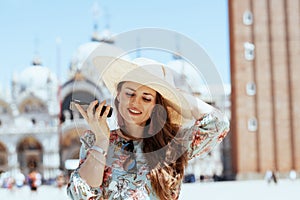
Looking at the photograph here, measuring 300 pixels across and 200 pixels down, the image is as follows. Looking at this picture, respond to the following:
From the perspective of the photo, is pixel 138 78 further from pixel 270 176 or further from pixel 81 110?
pixel 270 176

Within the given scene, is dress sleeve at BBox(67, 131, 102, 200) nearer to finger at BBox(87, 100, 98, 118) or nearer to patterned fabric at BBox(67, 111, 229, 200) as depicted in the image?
patterned fabric at BBox(67, 111, 229, 200)

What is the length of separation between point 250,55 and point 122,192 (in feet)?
103

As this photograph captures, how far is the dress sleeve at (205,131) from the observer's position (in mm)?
3205

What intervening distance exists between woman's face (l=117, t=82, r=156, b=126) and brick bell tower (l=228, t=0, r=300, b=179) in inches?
1216

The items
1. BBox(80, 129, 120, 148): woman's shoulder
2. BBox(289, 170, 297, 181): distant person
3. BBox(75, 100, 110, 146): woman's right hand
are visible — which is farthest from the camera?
BBox(289, 170, 297, 181): distant person

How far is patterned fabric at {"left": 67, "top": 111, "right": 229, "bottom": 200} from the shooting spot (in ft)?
9.83

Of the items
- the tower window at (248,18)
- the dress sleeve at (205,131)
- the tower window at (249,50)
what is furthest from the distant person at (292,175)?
the dress sleeve at (205,131)

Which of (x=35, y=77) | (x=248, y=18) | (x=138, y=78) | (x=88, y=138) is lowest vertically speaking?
(x=35, y=77)

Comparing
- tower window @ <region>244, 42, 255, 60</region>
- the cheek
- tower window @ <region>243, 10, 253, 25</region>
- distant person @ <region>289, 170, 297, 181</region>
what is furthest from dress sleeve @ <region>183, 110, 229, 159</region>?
tower window @ <region>243, 10, 253, 25</region>

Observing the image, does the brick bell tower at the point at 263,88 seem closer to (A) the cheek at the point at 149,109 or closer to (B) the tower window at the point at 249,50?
(B) the tower window at the point at 249,50

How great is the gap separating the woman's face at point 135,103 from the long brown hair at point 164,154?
49mm

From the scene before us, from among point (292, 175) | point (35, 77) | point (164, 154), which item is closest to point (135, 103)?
point (164, 154)

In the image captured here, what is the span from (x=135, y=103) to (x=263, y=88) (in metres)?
31.3

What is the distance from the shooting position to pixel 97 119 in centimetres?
294
